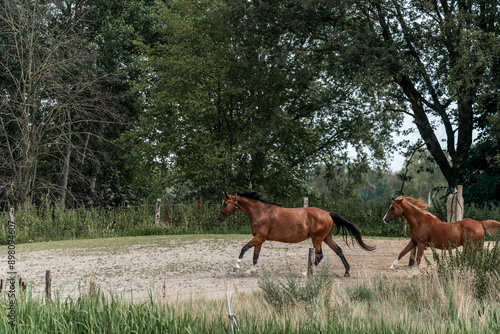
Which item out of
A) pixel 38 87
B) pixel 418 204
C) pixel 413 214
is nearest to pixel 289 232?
pixel 413 214

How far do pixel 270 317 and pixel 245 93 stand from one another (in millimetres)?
22692

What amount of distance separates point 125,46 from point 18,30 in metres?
8.28

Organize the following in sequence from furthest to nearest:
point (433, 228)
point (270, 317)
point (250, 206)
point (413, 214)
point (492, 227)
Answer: point (250, 206) → point (413, 214) → point (433, 228) → point (492, 227) → point (270, 317)

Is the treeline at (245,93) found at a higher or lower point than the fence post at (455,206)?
higher

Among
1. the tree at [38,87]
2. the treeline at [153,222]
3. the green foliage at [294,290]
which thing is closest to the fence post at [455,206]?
the treeline at [153,222]

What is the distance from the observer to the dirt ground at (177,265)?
9.69 m

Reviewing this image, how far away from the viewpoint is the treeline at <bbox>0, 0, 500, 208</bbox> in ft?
70.5

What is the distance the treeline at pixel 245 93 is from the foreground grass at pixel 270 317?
14.6 metres

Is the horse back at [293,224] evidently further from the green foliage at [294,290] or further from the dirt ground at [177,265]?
the green foliage at [294,290]

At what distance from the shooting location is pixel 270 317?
5508mm

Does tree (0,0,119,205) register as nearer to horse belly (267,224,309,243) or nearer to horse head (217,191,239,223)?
horse head (217,191,239,223)

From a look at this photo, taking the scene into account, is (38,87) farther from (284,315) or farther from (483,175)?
(284,315)

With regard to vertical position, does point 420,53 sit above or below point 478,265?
above

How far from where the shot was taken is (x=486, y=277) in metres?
7.49
